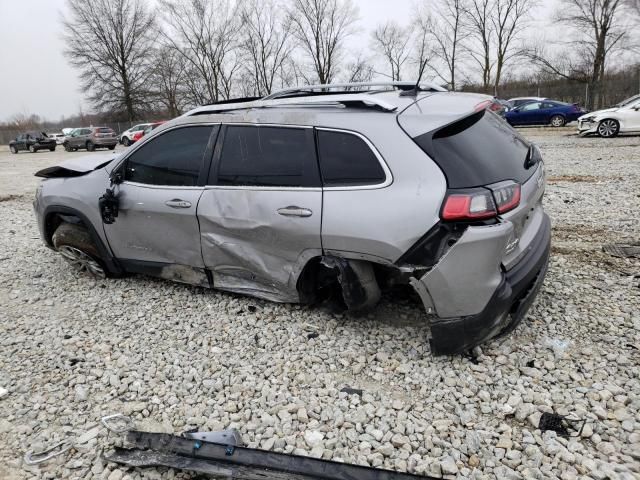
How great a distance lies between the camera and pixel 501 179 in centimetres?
273

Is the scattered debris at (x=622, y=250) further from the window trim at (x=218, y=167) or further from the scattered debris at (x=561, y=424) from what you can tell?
the window trim at (x=218, y=167)

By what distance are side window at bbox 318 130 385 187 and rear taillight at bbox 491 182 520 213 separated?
2.22 feet

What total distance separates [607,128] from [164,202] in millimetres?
16100

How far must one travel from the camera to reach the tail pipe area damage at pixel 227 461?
2135 mm

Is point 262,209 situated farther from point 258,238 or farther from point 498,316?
point 498,316

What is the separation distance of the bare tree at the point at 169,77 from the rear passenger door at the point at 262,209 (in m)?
→ 46.0

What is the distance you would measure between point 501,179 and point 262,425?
80.3 inches

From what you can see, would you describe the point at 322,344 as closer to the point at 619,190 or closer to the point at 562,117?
the point at 619,190

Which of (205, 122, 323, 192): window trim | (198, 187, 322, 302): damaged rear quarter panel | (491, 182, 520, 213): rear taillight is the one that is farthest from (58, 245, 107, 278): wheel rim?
(491, 182, 520, 213): rear taillight

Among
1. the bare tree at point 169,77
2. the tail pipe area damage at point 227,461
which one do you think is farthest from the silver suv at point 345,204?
the bare tree at point 169,77

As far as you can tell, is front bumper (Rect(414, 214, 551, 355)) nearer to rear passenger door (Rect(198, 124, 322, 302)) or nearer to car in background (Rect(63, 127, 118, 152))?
rear passenger door (Rect(198, 124, 322, 302))

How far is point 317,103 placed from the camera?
326cm

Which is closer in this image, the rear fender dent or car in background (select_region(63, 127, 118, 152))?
the rear fender dent

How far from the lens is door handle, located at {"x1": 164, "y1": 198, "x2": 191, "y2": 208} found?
3598 mm
